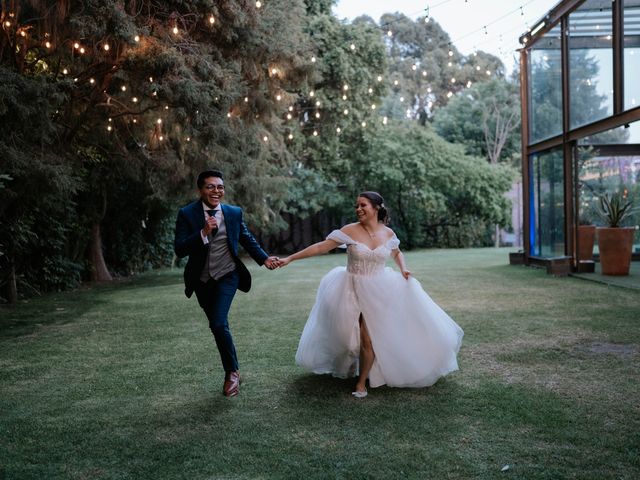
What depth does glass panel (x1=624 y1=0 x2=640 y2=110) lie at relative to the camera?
37.8ft

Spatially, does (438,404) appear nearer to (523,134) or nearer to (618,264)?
(618,264)

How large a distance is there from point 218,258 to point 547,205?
12.1 meters

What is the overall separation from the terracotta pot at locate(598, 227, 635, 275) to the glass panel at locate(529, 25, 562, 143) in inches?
117

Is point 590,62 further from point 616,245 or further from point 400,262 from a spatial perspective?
point 400,262

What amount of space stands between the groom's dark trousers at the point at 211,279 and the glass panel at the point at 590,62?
9582 mm

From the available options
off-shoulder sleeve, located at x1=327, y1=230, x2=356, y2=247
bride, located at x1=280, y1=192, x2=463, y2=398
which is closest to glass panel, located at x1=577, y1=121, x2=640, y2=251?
bride, located at x1=280, y1=192, x2=463, y2=398

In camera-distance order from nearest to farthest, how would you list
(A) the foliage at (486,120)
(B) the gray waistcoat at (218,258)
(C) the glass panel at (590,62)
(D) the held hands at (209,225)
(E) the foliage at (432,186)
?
(D) the held hands at (209,225) → (B) the gray waistcoat at (218,258) → (C) the glass panel at (590,62) → (E) the foliage at (432,186) → (A) the foliage at (486,120)

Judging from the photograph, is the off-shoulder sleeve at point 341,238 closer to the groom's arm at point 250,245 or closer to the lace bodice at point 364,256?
the lace bodice at point 364,256

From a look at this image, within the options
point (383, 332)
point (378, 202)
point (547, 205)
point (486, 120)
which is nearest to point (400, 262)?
point (378, 202)

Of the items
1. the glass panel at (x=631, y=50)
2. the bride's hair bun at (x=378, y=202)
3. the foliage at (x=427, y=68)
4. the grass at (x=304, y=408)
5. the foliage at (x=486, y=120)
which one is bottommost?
the grass at (x=304, y=408)

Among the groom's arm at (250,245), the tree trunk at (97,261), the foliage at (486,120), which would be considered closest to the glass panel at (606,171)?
the tree trunk at (97,261)

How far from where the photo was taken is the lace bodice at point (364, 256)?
5176 mm

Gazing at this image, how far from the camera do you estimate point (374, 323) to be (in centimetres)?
504

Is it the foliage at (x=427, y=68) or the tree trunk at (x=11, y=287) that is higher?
the foliage at (x=427, y=68)
